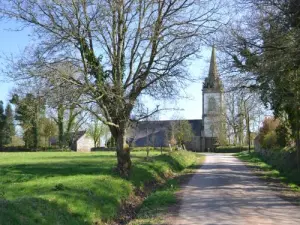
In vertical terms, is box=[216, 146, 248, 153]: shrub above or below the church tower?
below

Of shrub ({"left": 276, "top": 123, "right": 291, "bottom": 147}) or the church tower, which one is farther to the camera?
the church tower

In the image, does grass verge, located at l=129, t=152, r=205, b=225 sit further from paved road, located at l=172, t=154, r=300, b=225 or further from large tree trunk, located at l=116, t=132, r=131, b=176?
large tree trunk, located at l=116, t=132, r=131, b=176

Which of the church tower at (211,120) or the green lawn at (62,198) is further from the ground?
the church tower at (211,120)

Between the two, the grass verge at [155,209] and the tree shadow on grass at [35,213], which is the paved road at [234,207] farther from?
the tree shadow on grass at [35,213]

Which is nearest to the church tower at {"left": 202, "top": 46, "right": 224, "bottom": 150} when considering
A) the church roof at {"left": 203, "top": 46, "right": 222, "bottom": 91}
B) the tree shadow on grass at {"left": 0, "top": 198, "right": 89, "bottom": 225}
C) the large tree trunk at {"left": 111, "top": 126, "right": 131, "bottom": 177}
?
the church roof at {"left": 203, "top": 46, "right": 222, "bottom": 91}

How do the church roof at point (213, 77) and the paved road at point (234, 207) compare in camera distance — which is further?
the church roof at point (213, 77)

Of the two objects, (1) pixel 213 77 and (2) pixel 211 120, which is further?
(2) pixel 211 120

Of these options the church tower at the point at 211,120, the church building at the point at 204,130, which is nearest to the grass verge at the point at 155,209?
the church tower at the point at 211,120

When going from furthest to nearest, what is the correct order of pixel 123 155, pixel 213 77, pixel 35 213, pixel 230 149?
pixel 230 149 < pixel 213 77 < pixel 123 155 < pixel 35 213

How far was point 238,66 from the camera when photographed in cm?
2119

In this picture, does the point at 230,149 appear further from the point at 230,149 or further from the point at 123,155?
the point at 123,155

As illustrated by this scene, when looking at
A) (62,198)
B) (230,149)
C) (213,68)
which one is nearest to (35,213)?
(62,198)

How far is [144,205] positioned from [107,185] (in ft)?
6.41

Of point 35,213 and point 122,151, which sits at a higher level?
point 122,151
